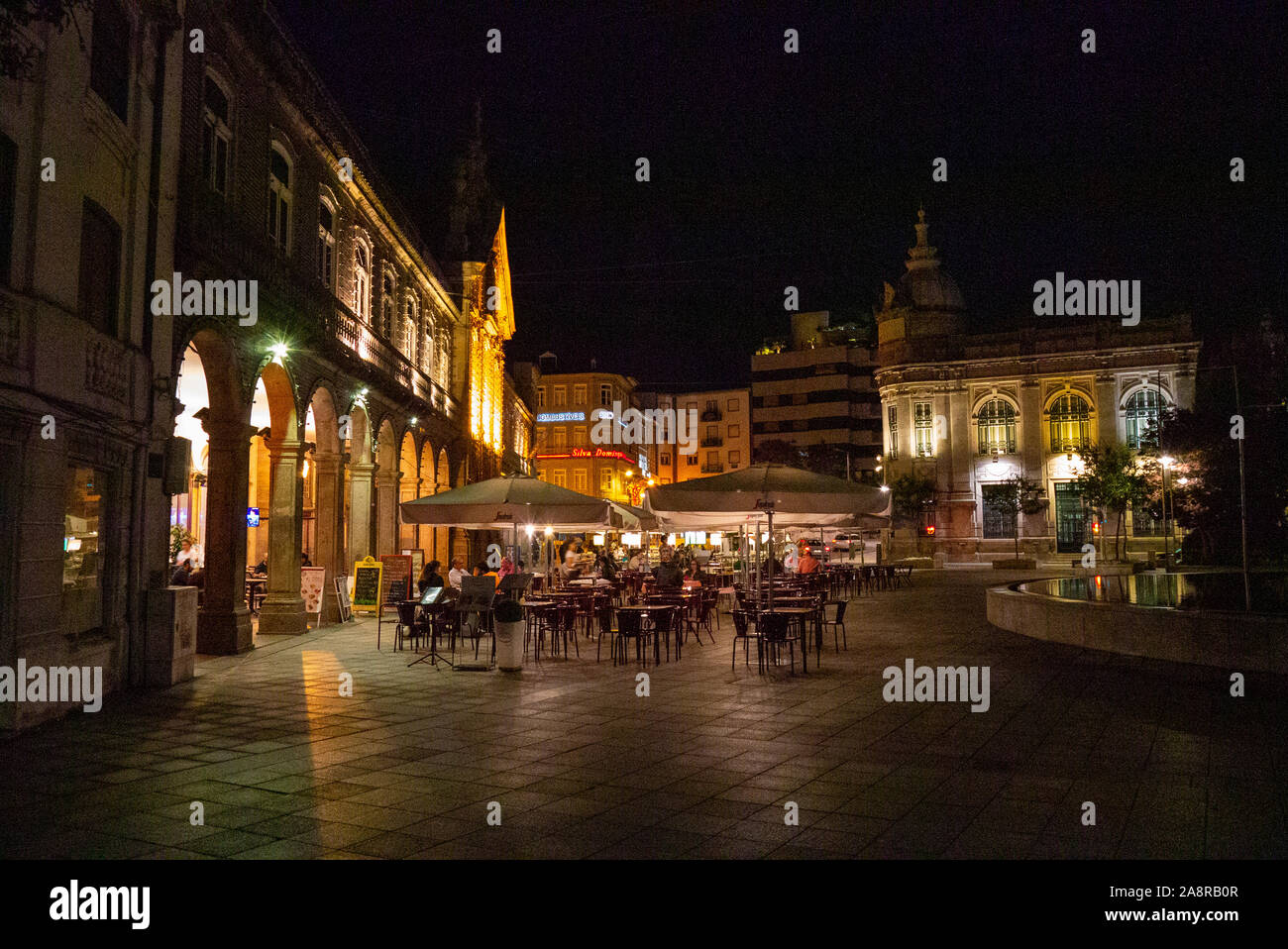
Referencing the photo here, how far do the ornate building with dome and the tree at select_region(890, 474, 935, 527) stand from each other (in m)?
0.97

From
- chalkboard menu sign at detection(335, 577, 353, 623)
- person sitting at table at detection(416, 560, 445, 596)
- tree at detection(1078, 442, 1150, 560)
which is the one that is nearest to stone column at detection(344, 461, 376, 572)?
chalkboard menu sign at detection(335, 577, 353, 623)

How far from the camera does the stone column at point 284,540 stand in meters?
16.3

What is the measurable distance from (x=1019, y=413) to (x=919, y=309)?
11.8 m

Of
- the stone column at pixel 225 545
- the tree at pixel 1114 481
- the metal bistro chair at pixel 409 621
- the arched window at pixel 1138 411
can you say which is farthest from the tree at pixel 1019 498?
the stone column at pixel 225 545

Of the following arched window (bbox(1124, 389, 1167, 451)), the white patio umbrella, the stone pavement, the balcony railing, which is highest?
arched window (bbox(1124, 389, 1167, 451))

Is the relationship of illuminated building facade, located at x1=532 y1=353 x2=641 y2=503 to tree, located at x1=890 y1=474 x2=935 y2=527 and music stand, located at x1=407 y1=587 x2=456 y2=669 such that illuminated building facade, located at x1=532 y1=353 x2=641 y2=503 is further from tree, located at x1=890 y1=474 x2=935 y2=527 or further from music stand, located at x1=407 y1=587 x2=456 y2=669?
music stand, located at x1=407 y1=587 x2=456 y2=669

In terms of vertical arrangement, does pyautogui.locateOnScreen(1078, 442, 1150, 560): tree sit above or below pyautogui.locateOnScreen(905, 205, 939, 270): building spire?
below

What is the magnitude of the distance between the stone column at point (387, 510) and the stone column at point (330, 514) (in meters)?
3.38

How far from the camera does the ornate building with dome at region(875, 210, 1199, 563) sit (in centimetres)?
5812

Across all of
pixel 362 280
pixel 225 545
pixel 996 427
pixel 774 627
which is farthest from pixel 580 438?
pixel 774 627

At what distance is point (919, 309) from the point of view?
6869 cm

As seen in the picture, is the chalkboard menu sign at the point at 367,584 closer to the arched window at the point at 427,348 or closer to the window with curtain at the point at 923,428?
the arched window at the point at 427,348
